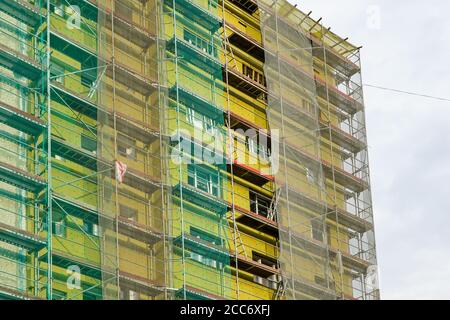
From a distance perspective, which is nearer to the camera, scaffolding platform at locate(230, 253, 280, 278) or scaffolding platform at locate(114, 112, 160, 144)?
scaffolding platform at locate(114, 112, 160, 144)

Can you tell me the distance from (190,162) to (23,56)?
17.3 ft

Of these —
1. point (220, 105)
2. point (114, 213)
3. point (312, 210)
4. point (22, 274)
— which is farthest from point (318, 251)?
point (22, 274)

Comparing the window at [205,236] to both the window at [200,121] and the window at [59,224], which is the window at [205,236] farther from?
the window at [59,224]

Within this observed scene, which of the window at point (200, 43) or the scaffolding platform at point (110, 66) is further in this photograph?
A: the window at point (200, 43)

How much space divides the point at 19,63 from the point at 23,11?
1478 mm

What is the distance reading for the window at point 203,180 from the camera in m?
29.8

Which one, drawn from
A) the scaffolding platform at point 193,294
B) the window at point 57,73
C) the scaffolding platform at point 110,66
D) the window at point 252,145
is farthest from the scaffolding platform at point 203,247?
the window at point 57,73

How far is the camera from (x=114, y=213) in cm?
2653

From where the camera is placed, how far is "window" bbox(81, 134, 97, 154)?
27.4m

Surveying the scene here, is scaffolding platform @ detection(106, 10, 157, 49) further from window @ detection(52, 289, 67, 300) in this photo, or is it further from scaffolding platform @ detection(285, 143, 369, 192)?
window @ detection(52, 289, 67, 300)

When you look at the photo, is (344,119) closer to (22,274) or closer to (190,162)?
(190,162)

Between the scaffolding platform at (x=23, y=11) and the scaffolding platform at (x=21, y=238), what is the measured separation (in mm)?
5370

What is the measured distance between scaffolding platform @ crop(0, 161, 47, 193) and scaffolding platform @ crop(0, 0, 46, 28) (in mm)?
4018

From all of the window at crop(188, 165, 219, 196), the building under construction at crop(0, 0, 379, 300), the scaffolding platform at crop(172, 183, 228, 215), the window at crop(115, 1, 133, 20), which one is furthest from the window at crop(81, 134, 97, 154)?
the window at crop(115, 1, 133, 20)
